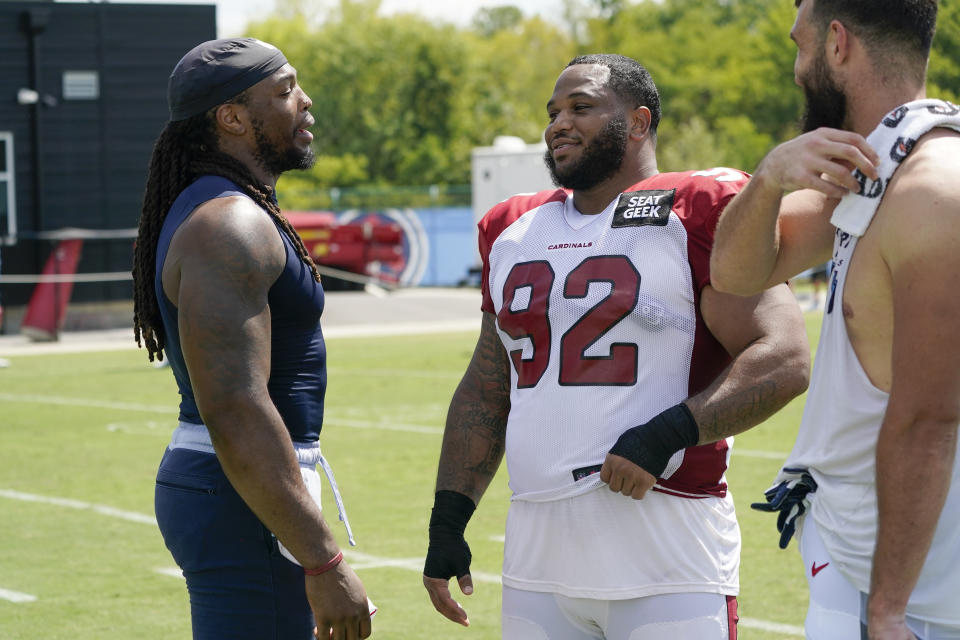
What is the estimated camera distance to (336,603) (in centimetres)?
309

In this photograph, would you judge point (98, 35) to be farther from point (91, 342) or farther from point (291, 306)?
point (291, 306)

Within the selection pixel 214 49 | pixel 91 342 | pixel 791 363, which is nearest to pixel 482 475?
pixel 791 363

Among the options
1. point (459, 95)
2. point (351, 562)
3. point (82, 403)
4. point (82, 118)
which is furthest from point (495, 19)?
point (351, 562)

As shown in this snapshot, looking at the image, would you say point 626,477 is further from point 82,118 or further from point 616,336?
point 82,118

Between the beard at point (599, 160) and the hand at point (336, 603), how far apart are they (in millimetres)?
1154

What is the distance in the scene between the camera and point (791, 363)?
3.23 metres

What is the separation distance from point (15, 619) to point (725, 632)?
13.4 feet

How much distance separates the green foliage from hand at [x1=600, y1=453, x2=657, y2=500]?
4824 cm

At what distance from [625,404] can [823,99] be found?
922 mm

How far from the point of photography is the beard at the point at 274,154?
3385 millimetres

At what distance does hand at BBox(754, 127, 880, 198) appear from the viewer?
2428 millimetres

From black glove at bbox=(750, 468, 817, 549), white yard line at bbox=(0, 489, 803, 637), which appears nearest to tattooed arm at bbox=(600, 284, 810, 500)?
black glove at bbox=(750, 468, 817, 549)

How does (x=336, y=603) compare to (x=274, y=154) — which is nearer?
(x=336, y=603)

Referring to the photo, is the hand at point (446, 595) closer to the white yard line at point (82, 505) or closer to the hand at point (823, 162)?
the hand at point (823, 162)
